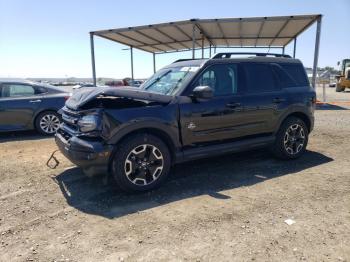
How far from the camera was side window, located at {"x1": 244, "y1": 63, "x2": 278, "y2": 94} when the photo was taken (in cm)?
505

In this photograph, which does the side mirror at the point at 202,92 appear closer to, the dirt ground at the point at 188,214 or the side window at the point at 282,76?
the dirt ground at the point at 188,214

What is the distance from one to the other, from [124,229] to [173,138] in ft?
4.94

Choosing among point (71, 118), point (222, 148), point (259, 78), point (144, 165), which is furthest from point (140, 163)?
point (259, 78)

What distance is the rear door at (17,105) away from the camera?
304 inches

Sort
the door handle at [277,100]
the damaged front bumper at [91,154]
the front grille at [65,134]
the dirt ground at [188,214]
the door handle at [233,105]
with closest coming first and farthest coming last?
1. the dirt ground at [188,214]
2. the damaged front bumper at [91,154]
3. the front grille at [65,134]
4. the door handle at [233,105]
5. the door handle at [277,100]

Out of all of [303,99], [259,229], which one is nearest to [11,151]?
[259,229]

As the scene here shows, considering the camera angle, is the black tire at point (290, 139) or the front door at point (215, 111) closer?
the front door at point (215, 111)

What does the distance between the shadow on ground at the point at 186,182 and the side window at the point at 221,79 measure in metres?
1.34

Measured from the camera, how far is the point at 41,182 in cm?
461

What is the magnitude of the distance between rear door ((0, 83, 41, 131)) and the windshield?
4119 mm

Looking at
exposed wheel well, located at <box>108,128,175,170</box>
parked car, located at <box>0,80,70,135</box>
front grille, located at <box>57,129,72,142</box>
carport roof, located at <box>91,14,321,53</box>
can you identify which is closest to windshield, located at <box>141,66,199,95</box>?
exposed wheel well, located at <box>108,128,175,170</box>

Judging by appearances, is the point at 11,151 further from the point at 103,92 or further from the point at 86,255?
the point at 86,255

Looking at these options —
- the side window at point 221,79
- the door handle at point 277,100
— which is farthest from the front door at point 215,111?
the door handle at point 277,100

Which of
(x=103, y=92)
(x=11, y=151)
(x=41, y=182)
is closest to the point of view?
(x=103, y=92)
